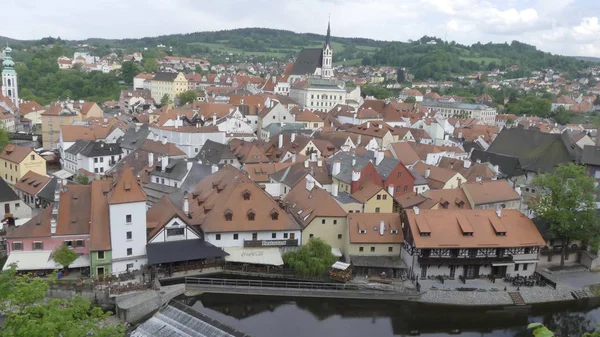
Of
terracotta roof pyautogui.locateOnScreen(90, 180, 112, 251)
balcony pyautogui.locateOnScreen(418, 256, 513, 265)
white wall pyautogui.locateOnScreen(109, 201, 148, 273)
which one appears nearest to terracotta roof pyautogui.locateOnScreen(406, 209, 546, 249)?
balcony pyautogui.locateOnScreen(418, 256, 513, 265)

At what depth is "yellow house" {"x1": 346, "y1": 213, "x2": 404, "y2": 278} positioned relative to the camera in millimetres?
37500

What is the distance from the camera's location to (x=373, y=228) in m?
39.0

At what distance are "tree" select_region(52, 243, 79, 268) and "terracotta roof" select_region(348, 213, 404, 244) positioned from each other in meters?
19.0

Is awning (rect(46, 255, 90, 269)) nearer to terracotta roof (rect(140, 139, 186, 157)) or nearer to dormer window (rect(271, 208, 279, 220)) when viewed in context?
dormer window (rect(271, 208, 279, 220))

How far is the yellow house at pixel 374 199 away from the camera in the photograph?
43.6 metres

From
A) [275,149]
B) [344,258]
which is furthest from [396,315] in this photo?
[275,149]

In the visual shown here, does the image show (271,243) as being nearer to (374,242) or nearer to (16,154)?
(374,242)

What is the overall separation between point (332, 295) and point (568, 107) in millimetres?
154378

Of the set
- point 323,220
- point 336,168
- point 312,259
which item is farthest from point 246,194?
point 336,168

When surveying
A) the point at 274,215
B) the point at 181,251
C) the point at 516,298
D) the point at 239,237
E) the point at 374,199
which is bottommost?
the point at 516,298

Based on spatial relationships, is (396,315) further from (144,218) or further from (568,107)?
(568,107)

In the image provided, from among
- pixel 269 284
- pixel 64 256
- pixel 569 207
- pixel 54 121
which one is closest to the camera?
pixel 64 256

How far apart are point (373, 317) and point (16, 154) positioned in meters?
44.2

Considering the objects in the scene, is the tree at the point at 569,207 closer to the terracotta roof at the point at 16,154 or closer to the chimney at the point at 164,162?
the chimney at the point at 164,162
